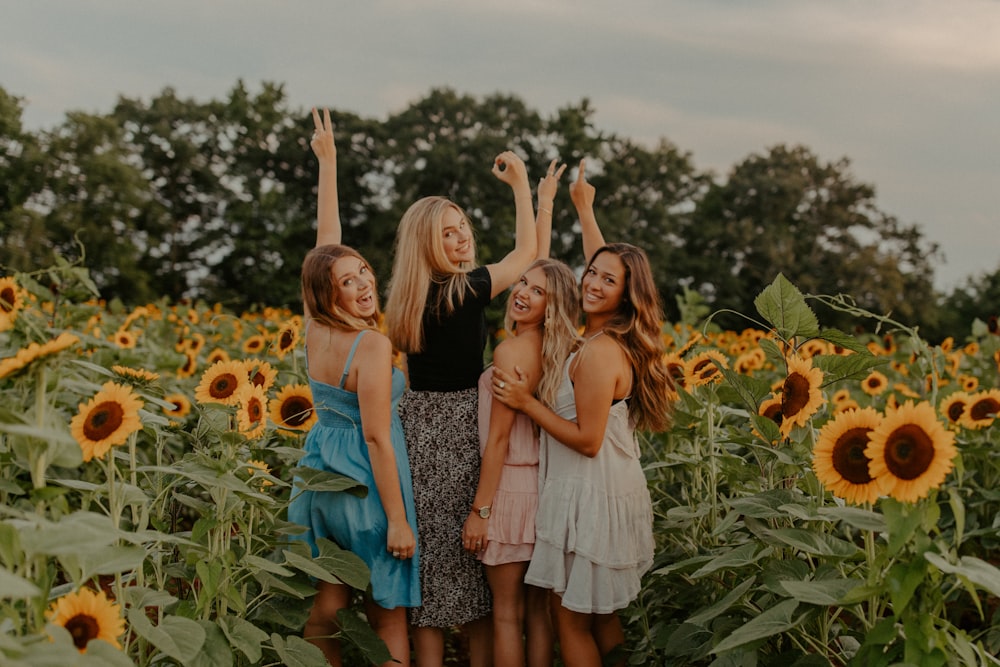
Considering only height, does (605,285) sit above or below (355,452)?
above

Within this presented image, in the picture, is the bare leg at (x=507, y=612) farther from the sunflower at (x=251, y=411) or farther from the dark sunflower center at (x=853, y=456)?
the dark sunflower center at (x=853, y=456)

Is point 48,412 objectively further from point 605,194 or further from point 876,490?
point 605,194

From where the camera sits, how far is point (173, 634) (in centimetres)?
204

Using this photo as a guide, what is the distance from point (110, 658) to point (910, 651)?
5.39ft

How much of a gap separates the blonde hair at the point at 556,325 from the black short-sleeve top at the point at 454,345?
0.15 metres

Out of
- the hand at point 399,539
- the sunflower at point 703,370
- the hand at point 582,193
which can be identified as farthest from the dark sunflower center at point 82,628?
the hand at point 582,193

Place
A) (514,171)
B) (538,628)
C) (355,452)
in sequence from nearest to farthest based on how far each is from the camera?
(355,452) → (538,628) → (514,171)

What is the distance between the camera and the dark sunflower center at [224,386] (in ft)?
8.95

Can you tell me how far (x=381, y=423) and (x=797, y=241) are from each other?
1271 inches

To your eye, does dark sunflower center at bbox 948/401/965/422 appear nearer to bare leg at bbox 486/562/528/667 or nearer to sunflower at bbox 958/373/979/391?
sunflower at bbox 958/373/979/391

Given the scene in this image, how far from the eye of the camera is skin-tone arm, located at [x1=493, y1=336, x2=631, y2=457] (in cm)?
297

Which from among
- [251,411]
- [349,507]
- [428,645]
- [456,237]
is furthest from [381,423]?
[428,645]

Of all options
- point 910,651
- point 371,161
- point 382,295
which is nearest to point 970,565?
point 910,651

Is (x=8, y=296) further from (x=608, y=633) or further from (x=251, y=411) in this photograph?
(x=608, y=633)
